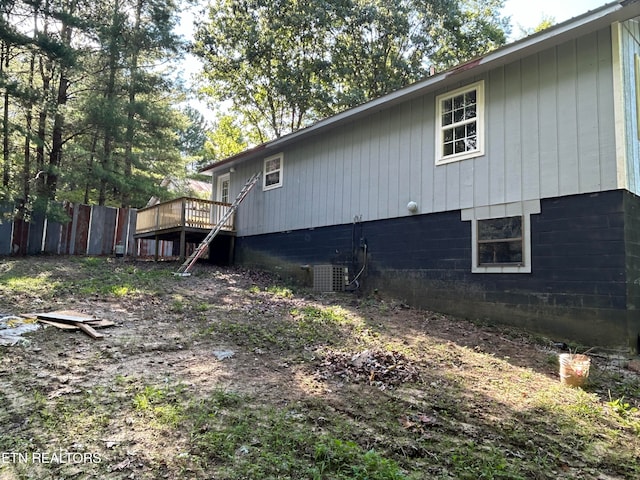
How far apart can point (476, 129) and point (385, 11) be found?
1349 centimetres

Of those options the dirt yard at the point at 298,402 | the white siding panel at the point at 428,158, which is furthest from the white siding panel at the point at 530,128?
the dirt yard at the point at 298,402

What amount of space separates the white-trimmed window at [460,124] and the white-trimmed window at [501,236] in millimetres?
1053

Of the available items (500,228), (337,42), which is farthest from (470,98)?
(337,42)

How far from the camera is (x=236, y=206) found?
1171 centimetres

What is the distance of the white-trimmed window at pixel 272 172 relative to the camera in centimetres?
1103

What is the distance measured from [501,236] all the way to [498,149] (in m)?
1.40

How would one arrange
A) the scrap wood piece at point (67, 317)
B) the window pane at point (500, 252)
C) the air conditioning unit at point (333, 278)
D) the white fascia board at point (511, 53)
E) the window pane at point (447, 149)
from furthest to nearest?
the air conditioning unit at point (333, 278) → the window pane at point (447, 149) → the window pane at point (500, 252) → the white fascia board at point (511, 53) → the scrap wood piece at point (67, 317)

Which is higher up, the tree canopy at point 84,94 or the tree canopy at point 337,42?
the tree canopy at point 337,42

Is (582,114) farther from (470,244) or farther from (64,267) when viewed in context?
(64,267)

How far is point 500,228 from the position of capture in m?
6.38

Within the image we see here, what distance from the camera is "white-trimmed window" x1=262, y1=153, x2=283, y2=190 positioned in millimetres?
11030

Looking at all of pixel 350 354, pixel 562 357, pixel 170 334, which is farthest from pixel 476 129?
pixel 170 334

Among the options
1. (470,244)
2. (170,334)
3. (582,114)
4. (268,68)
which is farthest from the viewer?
(268,68)

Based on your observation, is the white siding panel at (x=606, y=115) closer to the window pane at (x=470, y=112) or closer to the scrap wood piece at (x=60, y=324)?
the window pane at (x=470, y=112)
